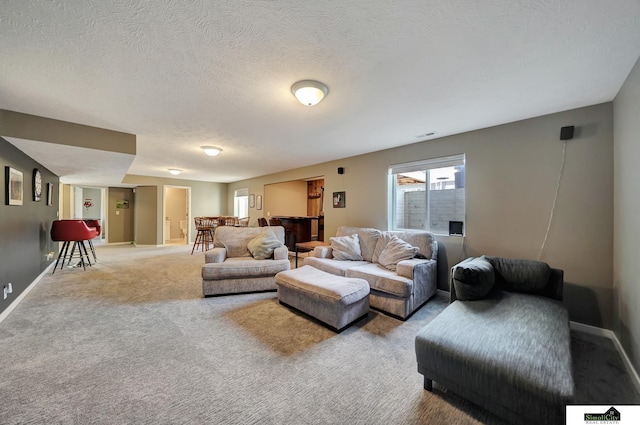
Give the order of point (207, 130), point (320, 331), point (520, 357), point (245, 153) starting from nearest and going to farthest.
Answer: point (520, 357), point (320, 331), point (207, 130), point (245, 153)

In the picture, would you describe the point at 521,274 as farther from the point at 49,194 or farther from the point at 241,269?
the point at 49,194

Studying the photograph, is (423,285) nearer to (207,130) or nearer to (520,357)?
(520,357)

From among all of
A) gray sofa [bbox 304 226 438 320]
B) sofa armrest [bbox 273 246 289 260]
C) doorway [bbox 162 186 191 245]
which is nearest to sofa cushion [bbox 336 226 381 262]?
gray sofa [bbox 304 226 438 320]

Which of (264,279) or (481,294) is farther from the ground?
(481,294)

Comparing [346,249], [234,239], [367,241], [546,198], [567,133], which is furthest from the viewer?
[234,239]

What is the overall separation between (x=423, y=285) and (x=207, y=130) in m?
3.53

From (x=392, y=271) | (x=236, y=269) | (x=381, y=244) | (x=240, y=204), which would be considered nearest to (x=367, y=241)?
(x=381, y=244)

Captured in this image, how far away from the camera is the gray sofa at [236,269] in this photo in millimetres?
3221

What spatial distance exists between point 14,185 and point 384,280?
474cm

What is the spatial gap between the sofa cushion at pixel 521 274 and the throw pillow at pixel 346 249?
5.68 ft

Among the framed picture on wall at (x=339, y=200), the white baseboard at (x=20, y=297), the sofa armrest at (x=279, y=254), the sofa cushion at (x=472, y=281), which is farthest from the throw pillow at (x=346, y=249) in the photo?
the white baseboard at (x=20, y=297)

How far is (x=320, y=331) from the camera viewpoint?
233 cm

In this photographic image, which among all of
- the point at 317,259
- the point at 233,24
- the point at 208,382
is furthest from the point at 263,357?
the point at 233,24

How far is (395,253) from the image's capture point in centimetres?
319
